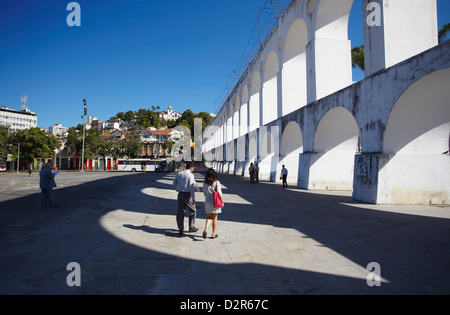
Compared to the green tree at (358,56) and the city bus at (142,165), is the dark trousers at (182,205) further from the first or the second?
the city bus at (142,165)

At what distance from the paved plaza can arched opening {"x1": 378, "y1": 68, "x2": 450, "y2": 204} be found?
4.75 ft

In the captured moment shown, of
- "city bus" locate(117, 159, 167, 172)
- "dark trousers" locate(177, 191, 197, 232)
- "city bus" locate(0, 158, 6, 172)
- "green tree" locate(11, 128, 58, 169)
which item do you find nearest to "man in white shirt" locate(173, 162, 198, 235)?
"dark trousers" locate(177, 191, 197, 232)

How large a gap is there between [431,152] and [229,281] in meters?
9.16

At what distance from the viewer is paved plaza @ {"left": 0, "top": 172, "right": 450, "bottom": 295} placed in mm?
3090

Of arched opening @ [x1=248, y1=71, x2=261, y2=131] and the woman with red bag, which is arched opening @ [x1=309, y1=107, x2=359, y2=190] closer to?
the woman with red bag

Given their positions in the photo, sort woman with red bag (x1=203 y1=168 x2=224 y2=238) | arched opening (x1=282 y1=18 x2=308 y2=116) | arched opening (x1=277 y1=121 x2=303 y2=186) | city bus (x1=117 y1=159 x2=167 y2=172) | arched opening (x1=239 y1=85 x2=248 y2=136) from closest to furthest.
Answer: woman with red bag (x1=203 y1=168 x2=224 y2=238)
arched opening (x1=277 y1=121 x2=303 y2=186)
arched opening (x1=282 y1=18 x2=308 y2=116)
arched opening (x1=239 y1=85 x2=248 y2=136)
city bus (x1=117 y1=159 x2=167 y2=172)

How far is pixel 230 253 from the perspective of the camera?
4.27 metres

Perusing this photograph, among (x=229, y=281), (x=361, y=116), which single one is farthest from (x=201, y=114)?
(x=229, y=281)

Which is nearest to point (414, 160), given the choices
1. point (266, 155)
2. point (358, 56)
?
point (266, 155)

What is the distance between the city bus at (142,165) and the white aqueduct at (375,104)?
101 feet

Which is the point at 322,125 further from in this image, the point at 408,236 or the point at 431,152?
the point at 408,236

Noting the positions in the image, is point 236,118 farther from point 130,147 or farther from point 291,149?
point 130,147

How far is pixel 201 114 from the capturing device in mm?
101062

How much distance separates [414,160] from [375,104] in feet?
7.43
